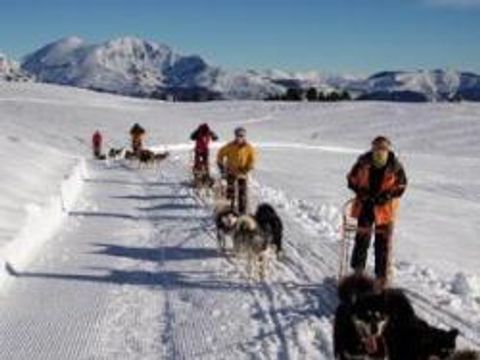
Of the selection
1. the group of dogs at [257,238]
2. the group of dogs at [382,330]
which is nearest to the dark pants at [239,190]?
the group of dogs at [257,238]

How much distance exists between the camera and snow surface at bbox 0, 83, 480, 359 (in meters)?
8.61

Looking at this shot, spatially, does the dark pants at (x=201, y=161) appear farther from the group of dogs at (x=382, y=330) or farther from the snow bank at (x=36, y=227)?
the group of dogs at (x=382, y=330)

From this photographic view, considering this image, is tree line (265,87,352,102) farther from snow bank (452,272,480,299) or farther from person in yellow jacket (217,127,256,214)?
snow bank (452,272,480,299)

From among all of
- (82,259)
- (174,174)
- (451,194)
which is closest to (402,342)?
(82,259)

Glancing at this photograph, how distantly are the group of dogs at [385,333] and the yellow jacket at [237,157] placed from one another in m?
8.30

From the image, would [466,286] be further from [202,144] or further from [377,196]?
[202,144]

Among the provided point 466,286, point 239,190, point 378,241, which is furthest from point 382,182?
point 239,190

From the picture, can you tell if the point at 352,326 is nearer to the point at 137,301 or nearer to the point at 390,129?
the point at 137,301

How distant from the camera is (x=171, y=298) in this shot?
407 inches

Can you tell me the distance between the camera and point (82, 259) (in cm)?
1284

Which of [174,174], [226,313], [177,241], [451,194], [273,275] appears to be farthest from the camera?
[451,194]

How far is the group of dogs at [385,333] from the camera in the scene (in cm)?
640

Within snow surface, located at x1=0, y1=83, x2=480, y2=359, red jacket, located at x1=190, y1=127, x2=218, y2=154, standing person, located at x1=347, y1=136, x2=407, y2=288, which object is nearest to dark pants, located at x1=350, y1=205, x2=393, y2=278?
standing person, located at x1=347, y1=136, x2=407, y2=288

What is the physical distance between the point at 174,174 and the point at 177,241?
44.3 feet
